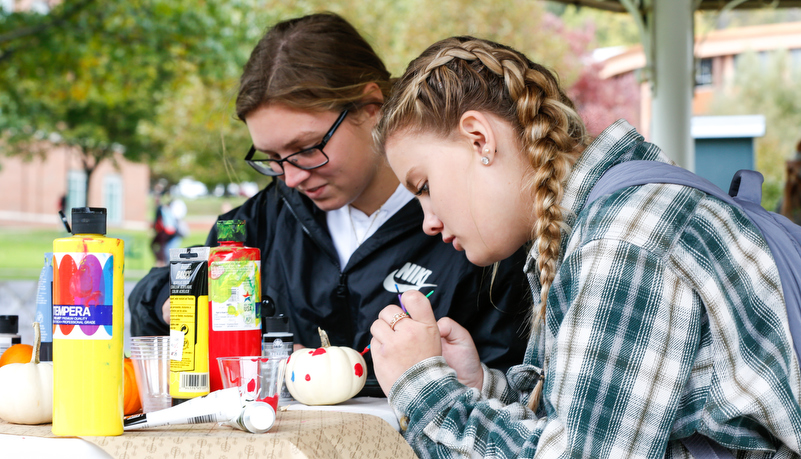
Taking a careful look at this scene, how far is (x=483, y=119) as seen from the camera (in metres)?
1.27

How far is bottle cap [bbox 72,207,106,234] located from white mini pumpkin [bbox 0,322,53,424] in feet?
0.94

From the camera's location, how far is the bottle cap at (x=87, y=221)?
97cm

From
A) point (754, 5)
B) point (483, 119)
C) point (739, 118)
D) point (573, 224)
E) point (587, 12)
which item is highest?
point (587, 12)

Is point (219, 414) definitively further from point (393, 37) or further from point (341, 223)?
point (393, 37)

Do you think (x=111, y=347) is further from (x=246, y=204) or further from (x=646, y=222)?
(x=246, y=204)

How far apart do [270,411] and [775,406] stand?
702 mm

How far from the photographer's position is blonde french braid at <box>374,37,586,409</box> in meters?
1.22

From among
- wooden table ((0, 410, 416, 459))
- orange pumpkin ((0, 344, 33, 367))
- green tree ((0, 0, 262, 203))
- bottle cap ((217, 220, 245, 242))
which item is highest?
green tree ((0, 0, 262, 203))

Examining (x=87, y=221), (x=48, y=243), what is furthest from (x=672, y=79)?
(x=48, y=243)

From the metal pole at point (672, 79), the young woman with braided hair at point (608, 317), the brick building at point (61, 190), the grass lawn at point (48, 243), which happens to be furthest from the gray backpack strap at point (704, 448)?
the brick building at point (61, 190)

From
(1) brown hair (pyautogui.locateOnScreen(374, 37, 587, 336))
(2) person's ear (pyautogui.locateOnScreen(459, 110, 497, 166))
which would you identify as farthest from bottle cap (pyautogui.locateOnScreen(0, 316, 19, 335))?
(2) person's ear (pyautogui.locateOnScreen(459, 110, 497, 166))

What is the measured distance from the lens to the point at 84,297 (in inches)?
37.1

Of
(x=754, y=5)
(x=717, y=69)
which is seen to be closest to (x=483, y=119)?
(x=754, y=5)

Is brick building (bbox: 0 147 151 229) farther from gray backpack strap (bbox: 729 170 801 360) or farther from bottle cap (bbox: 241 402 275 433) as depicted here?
gray backpack strap (bbox: 729 170 801 360)
